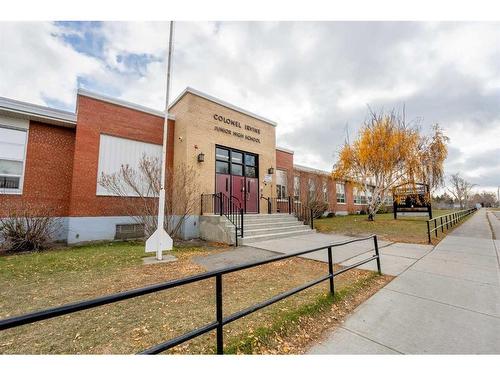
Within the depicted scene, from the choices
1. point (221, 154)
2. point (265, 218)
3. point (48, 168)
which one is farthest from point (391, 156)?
point (48, 168)

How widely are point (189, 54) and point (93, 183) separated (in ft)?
21.3

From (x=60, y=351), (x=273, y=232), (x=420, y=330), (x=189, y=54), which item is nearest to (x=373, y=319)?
(x=420, y=330)

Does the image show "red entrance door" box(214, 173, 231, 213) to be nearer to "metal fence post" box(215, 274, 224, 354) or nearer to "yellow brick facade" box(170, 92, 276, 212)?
"yellow brick facade" box(170, 92, 276, 212)

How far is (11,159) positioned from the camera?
28.4 ft

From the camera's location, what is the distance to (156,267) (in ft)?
19.3

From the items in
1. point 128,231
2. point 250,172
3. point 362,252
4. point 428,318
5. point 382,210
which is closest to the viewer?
point 428,318

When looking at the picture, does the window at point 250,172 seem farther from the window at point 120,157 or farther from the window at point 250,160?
the window at point 120,157

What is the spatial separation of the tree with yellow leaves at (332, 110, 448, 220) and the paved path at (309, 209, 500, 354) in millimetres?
11369

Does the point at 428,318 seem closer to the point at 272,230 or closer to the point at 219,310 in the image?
the point at 219,310

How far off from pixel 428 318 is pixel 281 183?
1424cm

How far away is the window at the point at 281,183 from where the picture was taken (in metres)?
17.0

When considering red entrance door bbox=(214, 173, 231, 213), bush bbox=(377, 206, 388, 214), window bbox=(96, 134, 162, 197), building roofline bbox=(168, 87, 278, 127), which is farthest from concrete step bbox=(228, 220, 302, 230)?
bush bbox=(377, 206, 388, 214)

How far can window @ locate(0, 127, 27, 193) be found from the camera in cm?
852

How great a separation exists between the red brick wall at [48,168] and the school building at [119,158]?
29 mm
